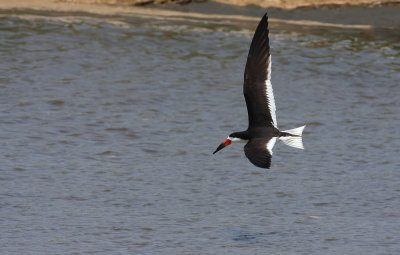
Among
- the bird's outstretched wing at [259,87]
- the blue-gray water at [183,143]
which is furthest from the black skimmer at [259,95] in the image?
the blue-gray water at [183,143]

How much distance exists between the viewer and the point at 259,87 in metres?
7.56

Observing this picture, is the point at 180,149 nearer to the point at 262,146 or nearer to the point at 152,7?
the point at 262,146

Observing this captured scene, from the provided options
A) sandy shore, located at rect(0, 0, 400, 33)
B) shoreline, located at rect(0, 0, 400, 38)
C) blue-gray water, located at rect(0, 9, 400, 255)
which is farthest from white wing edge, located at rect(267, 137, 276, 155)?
sandy shore, located at rect(0, 0, 400, 33)

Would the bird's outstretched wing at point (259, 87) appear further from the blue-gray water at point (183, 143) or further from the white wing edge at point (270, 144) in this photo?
the blue-gray water at point (183, 143)

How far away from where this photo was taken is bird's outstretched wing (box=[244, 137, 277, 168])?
6.35 meters

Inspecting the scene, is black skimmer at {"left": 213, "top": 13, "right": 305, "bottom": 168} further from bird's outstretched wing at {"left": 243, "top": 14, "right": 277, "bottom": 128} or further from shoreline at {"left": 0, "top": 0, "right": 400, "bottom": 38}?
shoreline at {"left": 0, "top": 0, "right": 400, "bottom": 38}

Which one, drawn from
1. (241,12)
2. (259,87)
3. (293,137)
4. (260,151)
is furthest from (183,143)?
(241,12)

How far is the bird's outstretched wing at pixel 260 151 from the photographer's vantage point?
20.8 ft

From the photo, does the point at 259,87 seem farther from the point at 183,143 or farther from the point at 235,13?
the point at 235,13

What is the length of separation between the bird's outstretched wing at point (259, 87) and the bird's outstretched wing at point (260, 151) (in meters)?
0.43

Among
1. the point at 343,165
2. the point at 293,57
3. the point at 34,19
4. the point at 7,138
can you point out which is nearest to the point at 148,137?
the point at 7,138

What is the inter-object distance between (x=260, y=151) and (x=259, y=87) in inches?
41.3

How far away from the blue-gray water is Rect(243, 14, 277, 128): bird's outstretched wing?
26.9 inches

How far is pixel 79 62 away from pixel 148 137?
124 inches
